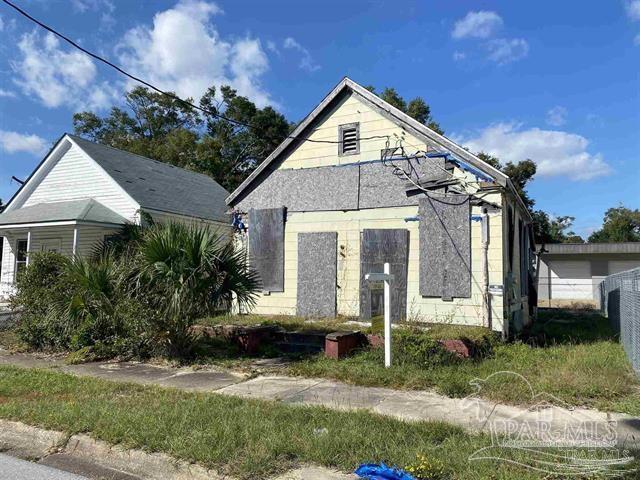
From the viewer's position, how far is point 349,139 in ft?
43.3

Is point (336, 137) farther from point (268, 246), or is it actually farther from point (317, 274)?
point (317, 274)

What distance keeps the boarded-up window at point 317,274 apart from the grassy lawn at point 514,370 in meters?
2.99

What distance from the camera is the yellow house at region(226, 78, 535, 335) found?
442 inches

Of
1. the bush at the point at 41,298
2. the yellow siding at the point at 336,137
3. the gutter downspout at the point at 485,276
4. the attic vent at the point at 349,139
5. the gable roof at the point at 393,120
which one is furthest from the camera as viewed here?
the attic vent at the point at 349,139

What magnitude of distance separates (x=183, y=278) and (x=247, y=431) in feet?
14.4

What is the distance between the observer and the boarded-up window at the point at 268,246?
13516mm

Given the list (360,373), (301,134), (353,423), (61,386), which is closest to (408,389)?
(360,373)

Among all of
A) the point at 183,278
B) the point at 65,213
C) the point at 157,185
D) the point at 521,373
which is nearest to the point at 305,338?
the point at 183,278

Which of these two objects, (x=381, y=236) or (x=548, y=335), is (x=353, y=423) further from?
(x=548, y=335)

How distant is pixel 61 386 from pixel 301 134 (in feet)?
28.3

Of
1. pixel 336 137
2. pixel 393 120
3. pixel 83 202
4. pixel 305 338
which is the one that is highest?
pixel 393 120

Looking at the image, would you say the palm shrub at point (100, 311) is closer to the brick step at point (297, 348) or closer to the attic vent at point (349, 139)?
the brick step at point (297, 348)

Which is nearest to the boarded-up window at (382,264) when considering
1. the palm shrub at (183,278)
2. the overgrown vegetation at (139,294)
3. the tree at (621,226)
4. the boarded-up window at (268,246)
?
the boarded-up window at (268,246)

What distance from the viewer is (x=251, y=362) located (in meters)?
9.59
